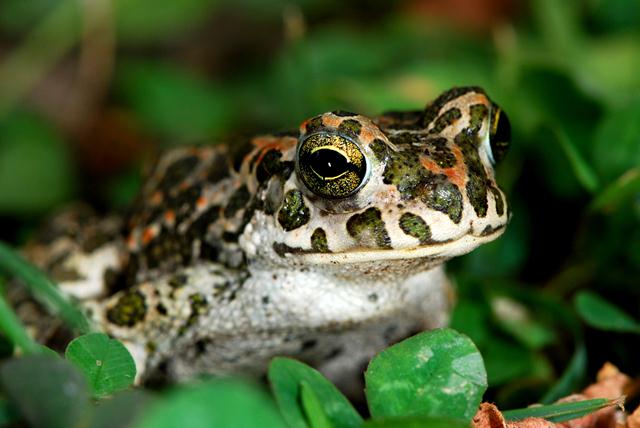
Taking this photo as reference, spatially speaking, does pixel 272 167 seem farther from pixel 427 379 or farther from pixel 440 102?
pixel 427 379

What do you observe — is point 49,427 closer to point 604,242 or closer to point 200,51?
point 604,242

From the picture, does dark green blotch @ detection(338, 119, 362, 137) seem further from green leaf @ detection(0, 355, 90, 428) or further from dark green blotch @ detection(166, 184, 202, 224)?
green leaf @ detection(0, 355, 90, 428)

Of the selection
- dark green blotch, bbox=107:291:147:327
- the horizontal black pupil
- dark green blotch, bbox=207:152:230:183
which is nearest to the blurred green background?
dark green blotch, bbox=207:152:230:183

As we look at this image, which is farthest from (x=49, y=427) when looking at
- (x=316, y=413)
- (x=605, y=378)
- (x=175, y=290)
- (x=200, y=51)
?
(x=200, y=51)

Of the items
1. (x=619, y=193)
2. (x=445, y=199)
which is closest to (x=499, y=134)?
(x=445, y=199)

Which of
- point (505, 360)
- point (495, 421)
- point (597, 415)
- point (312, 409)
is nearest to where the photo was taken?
point (312, 409)

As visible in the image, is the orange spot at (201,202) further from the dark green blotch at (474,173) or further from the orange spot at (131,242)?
the dark green blotch at (474,173)
